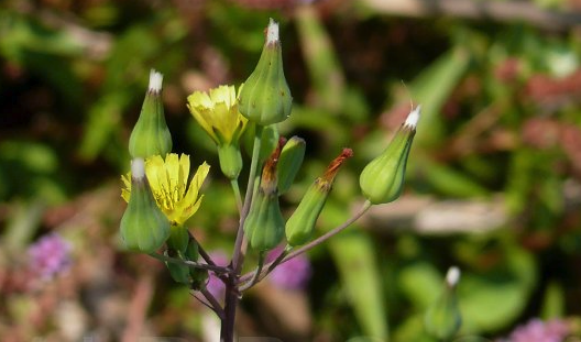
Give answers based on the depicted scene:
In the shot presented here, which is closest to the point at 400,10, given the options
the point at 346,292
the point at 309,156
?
the point at 309,156

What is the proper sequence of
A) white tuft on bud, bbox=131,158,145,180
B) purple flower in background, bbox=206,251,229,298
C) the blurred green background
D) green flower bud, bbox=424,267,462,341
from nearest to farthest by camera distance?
1. white tuft on bud, bbox=131,158,145,180
2. green flower bud, bbox=424,267,462,341
3. purple flower in background, bbox=206,251,229,298
4. the blurred green background

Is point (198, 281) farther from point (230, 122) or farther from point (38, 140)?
point (38, 140)

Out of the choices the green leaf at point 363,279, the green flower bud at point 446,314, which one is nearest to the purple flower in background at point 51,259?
the green leaf at point 363,279

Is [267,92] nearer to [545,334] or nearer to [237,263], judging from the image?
[237,263]

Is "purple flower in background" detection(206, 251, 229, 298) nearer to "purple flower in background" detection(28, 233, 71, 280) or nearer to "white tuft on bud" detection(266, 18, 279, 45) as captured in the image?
"purple flower in background" detection(28, 233, 71, 280)

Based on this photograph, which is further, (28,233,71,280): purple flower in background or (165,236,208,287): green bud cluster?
(28,233,71,280): purple flower in background

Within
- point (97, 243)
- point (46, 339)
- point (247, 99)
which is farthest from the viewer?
point (97, 243)

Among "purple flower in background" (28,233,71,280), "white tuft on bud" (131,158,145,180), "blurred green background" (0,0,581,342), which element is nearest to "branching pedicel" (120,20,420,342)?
"white tuft on bud" (131,158,145,180)

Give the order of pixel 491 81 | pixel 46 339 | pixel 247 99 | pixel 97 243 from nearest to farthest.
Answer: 1. pixel 247 99
2. pixel 46 339
3. pixel 97 243
4. pixel 491 81
